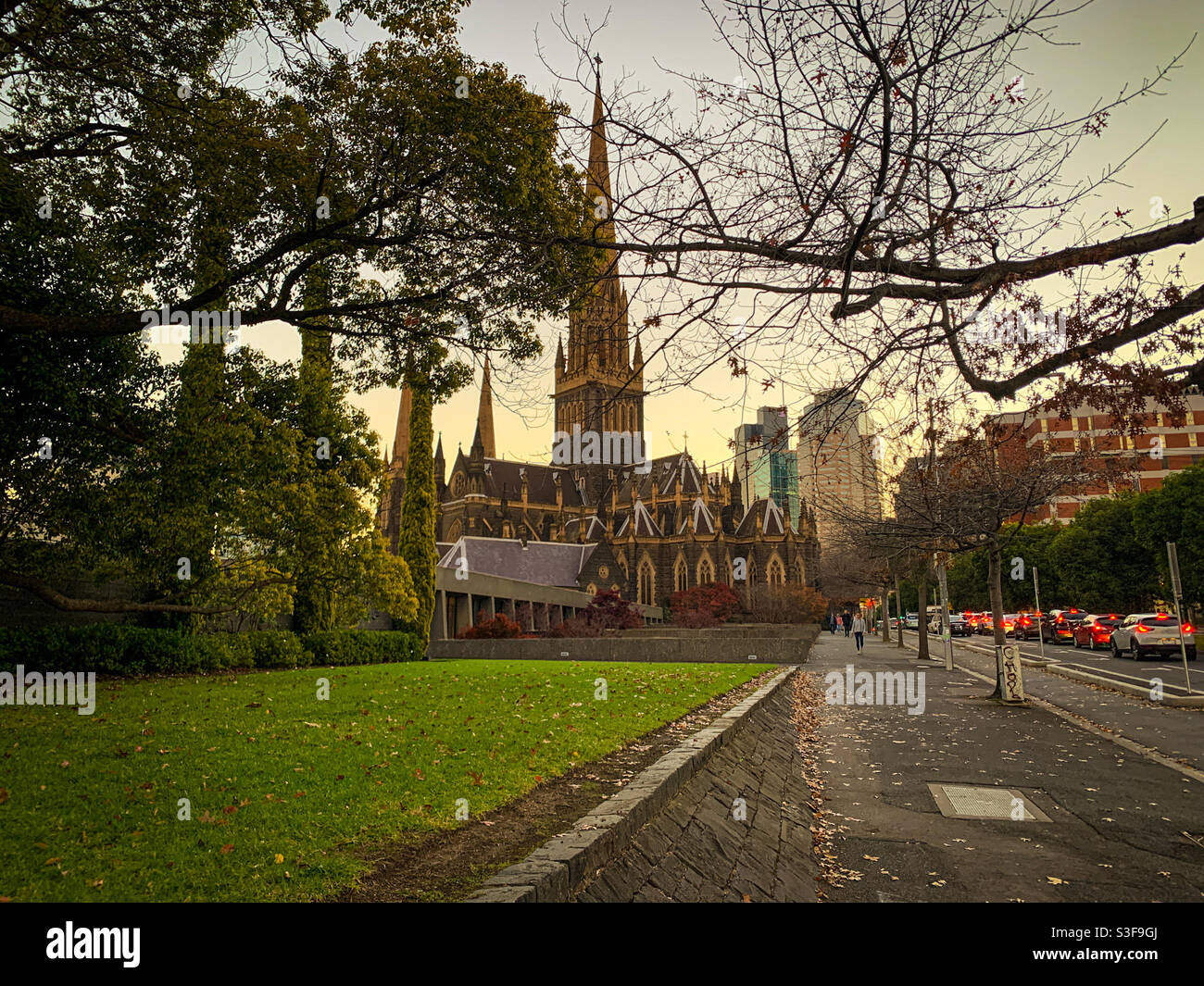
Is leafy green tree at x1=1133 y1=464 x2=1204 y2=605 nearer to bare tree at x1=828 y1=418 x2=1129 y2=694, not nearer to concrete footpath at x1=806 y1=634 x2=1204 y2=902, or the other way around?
bare tree at x1=828 y1=418 x2=1129 y2=694

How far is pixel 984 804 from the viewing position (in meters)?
8.41

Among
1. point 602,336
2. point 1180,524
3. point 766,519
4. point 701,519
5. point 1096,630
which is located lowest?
point 1096,630

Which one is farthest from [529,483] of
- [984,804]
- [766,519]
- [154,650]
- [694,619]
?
[984,804]

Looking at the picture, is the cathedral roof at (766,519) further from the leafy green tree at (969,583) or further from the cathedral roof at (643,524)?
the leafy green tree at (969,583)

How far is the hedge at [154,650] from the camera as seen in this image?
15961 millimetres

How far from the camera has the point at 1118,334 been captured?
566 cm

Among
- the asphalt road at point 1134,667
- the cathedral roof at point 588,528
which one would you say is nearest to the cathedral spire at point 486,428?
the cathedral roof at point 588,528

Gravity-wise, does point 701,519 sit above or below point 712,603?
above

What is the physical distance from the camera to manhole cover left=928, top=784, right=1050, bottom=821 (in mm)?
7871

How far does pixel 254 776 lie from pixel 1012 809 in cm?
736

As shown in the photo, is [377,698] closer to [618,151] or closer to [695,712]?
[695,712]

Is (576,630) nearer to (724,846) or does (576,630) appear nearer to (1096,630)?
(1096,630)

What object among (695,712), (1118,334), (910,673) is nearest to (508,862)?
(1118,334)
